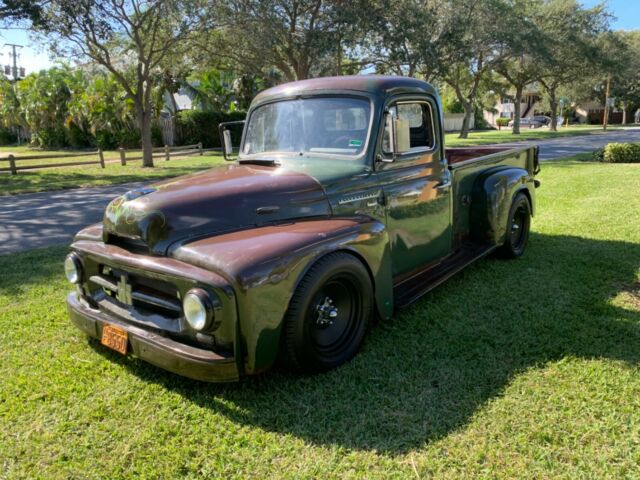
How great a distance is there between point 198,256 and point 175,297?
0.30 meters

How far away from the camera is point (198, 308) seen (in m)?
2.68

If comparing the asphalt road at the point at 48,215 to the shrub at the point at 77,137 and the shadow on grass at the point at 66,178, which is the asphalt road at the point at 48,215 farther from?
the shrub at the point at 77,137

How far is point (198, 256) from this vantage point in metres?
2.84

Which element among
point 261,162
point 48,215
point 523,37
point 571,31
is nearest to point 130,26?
point 48,215

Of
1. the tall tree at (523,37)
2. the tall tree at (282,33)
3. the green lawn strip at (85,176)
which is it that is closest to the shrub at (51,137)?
the green lawn strip at (85,176)

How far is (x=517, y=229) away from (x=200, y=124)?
26152mm

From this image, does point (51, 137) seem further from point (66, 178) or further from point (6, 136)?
point (66, 178)

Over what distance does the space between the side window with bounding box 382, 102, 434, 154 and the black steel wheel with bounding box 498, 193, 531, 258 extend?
162 cm

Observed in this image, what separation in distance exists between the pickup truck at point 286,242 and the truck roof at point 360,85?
2cm

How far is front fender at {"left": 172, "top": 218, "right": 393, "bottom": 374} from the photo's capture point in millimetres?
2689

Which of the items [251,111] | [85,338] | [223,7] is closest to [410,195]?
[251,111]

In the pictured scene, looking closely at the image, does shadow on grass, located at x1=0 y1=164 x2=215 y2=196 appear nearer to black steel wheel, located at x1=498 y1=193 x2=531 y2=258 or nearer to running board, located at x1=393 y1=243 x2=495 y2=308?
black steel wheel, located at x1=498 y1=193 x2=531 y2=258

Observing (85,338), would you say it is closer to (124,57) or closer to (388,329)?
(388,329)

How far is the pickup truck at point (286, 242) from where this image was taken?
2.76 meters
